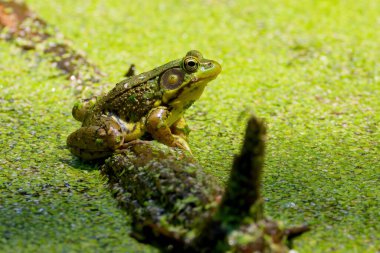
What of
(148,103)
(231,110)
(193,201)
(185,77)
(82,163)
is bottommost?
(231,110)

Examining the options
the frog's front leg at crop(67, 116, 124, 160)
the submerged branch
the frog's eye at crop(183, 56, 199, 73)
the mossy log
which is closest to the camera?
the mossy log

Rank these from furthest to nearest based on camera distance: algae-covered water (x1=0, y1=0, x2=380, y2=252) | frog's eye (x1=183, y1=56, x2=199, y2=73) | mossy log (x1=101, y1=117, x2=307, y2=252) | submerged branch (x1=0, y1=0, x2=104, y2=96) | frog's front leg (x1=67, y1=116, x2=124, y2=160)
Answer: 1. submerged branch (x1=0, y1=0, x2=104, y2=96)
2. frog's eye (x1=183, y1=56, x2=199, y2=73)
3. frog's front leg (x1=67, y1=116, x2=124, y2=160)
4. algae-covered water (x1=0, y1=0, x2=380, y2=252)
5. mossy log (x1=101, y1=117, x2=307, y2=252)

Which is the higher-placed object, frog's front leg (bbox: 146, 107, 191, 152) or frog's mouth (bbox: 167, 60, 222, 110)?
frog's mouth (bbox: 167, 60, 222, 110)

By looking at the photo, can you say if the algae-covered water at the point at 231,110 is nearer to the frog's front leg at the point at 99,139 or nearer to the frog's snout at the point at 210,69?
the frog's front leg at the point at 99,139

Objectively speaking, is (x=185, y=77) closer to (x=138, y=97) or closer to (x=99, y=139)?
(x=138, y=97)

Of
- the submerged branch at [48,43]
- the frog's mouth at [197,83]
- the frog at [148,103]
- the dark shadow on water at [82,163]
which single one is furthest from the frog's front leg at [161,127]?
the submerged branch at [48,43]

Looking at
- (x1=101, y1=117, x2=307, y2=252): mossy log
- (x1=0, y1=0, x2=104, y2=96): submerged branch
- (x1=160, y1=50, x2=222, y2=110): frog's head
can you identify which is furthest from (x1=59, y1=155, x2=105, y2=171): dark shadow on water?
(x1=0, y1=0, x2=104, y2=96): submerged branch

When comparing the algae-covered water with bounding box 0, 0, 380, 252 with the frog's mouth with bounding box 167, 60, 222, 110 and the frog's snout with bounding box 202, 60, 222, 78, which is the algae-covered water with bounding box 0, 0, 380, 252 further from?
the frog's snout with bounding box 202, 60, 222, 78

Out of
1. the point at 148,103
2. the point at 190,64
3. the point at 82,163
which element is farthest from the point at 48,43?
the point at 190,64
